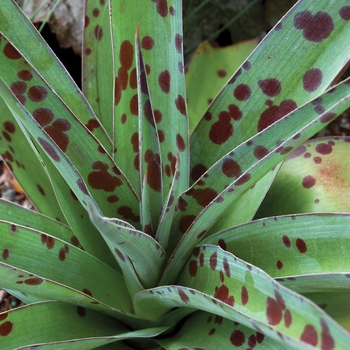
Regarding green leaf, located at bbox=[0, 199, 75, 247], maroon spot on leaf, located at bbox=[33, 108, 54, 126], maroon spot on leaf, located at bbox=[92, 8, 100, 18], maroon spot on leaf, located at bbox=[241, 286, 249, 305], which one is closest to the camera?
maroon spot on leaf, located at bbox=[241, 286, 249, 305]

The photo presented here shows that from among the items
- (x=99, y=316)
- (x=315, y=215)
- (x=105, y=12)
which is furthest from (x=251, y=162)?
(x=105, y=12)

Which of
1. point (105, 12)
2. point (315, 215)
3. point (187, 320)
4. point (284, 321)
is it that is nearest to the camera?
Answer: point (284, 321)

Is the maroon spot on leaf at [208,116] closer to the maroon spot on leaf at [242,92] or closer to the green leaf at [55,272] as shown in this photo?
the maroon spot on leaf at [242,92]

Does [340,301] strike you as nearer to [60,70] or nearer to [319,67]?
[319,67]

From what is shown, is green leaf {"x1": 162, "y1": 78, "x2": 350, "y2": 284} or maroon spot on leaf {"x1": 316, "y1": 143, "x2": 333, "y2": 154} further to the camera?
maroon spot on leaf {"x1": 316, "y1": 143, "x2": 333, "y2": 154}

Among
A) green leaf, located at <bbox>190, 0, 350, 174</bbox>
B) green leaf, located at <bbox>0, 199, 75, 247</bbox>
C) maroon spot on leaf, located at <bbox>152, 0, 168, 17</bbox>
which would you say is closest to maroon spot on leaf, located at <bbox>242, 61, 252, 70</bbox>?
green leaf, located at <bbox>190, 0, 350, 174</bbox>

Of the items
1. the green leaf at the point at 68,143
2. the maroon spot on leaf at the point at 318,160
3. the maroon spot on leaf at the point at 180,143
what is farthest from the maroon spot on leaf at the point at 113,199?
the maroon spot on leaf at the point at 318,160

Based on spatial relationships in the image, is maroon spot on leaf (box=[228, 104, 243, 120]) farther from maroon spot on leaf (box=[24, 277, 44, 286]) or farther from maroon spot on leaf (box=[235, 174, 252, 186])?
maroon spot on leaf (box=[24, 277, 44, 286])
